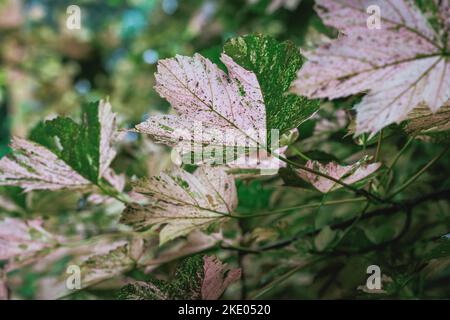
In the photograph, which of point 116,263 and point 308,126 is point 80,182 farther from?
point 308,126

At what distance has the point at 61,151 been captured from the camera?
1.32 ft

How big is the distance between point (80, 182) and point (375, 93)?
315 millimetres

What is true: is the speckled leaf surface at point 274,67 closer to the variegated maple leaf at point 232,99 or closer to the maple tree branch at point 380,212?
the variegated maple leaf at point 232,99

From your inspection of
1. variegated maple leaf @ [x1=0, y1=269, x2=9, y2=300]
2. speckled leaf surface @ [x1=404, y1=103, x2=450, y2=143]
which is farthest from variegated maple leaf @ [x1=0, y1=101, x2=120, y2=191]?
speckled leaf surface @ [x1=404, y1=103, x2=450, y2=143]

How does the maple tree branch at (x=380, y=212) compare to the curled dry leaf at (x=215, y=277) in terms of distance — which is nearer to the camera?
the curled dry leaf at (x=215, y=277)

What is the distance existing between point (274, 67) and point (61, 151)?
0.77 feet

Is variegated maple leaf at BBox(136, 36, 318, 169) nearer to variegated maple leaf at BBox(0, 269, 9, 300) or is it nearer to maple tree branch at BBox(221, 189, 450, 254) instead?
maple tree branch at BBox(221, 189, 450, 254)

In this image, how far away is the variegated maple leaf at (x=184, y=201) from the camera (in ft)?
1.13

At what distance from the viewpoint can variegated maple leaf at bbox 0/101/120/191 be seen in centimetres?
40

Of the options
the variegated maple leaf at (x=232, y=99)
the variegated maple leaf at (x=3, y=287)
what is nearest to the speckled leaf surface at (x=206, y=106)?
the variegated maple leaf at (x=232, y=99)

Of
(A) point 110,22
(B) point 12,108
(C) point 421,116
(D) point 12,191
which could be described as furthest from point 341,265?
(A) point 110,22

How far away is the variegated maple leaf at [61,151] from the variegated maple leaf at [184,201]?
8 centimetres

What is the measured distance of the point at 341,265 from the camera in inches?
21.7

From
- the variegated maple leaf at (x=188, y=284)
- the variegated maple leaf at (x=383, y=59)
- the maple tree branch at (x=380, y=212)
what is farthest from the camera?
the maple tree branch at (x=380, y=212)
